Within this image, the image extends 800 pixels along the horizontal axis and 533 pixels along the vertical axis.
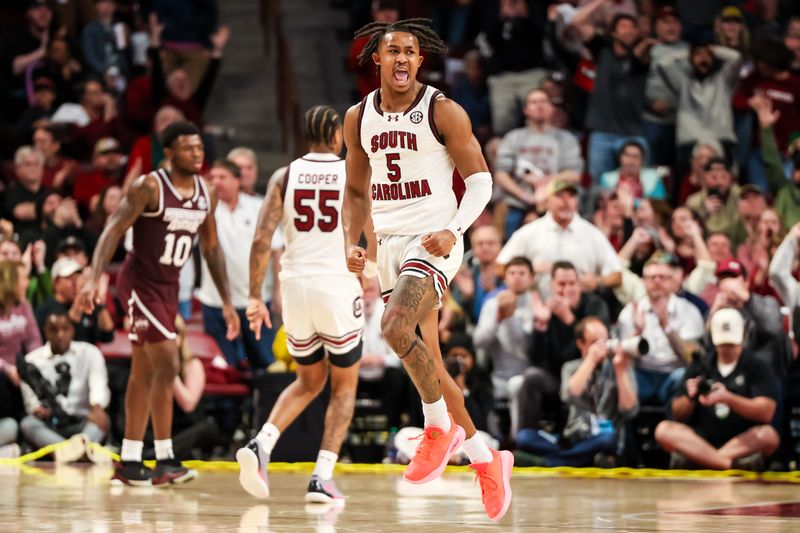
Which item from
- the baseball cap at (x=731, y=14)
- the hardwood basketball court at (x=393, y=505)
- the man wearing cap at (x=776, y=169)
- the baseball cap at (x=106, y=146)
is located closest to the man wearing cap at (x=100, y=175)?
the baseball cap at (x=106, y=146)

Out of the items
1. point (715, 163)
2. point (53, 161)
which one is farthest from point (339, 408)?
point (53, 161)

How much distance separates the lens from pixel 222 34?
17250mm

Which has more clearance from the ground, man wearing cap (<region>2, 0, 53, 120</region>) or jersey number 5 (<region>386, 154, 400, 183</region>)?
man wearing cap (<region>2, 0, 53, 120</region>)

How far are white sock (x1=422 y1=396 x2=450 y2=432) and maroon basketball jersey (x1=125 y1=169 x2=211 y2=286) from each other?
3057mm

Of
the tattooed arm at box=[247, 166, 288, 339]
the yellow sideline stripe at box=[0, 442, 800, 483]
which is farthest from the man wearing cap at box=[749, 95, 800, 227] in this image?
the tattooed arm at box=[247, 166, 288, 339]

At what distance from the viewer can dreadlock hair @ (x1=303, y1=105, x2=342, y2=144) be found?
30.7ft

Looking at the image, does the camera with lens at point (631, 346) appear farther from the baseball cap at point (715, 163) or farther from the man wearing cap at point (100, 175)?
the man wearing cap at point (100, 175)

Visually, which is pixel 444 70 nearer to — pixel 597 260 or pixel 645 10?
pixel 645 10

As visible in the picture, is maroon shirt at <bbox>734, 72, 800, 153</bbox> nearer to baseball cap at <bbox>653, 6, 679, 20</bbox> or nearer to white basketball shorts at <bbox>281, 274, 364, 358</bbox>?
baseball cap at <bbox>653, 6, 679, 20</bbox>

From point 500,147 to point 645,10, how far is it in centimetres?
266

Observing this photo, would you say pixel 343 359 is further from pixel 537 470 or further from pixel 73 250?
pixel 73 250

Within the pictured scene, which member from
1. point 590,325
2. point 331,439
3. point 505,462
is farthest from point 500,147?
point 505,462

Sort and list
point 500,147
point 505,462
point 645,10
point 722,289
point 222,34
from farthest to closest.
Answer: point 222,34
point 645,10
point 500,147
point 722,289
point 505,462

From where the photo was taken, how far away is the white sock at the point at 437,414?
24.6 feet
